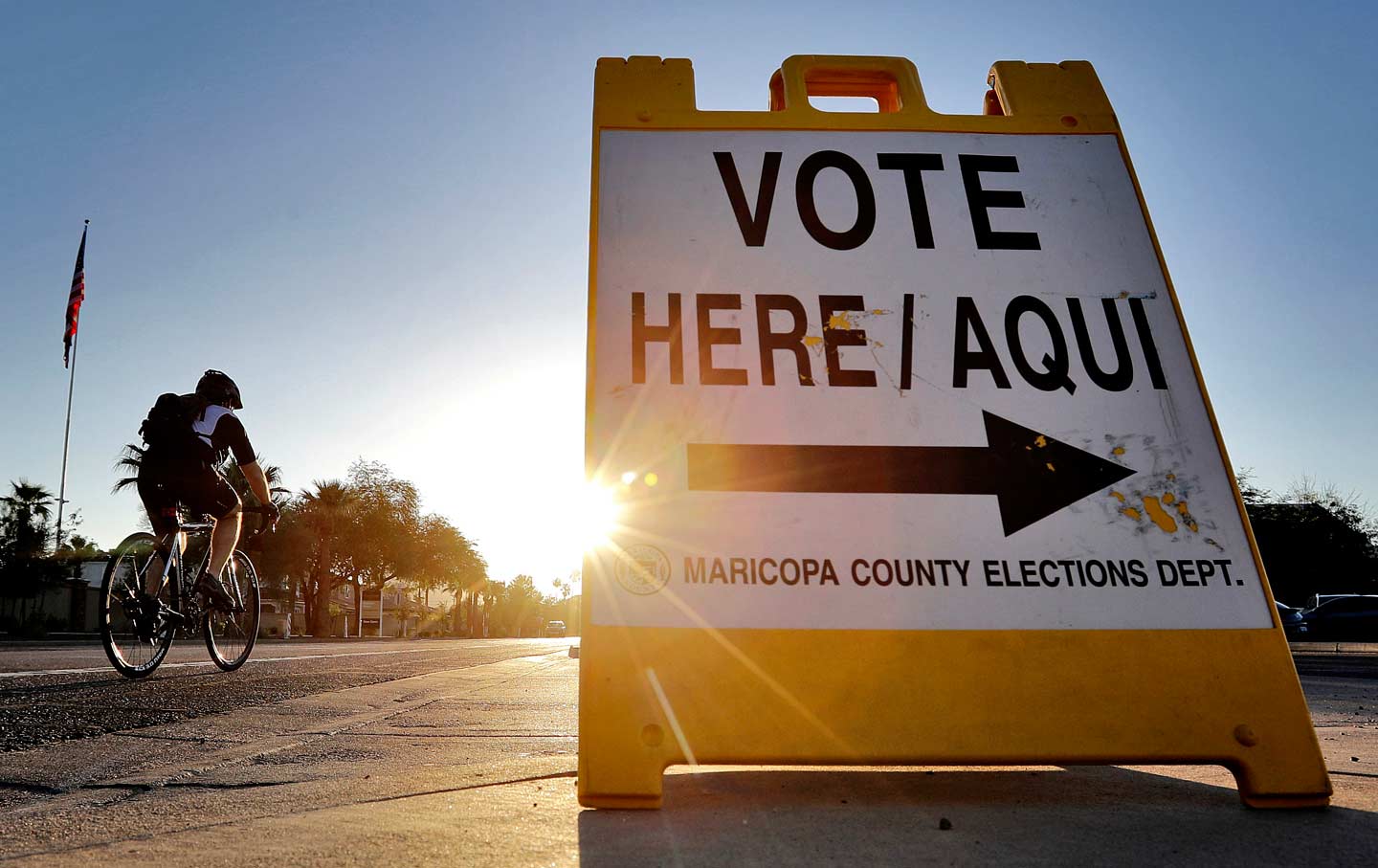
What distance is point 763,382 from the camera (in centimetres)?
204

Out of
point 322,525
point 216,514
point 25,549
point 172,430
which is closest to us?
point 172,430

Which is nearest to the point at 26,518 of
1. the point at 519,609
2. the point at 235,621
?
the point at 235,621

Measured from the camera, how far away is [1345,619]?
2377cm

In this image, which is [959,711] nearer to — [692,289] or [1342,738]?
[692,289]

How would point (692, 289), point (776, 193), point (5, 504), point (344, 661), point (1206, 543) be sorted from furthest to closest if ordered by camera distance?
point (5, 504) → point (344, 661) → point (776, 193) → point (692, 289) → point (1206, 543)

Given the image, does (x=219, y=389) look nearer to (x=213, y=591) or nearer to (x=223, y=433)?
(x=223, y=433)

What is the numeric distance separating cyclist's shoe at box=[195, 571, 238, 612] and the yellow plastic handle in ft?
16.5

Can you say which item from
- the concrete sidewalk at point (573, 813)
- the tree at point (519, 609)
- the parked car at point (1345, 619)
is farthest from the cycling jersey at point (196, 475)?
the tree at point (519, 609)

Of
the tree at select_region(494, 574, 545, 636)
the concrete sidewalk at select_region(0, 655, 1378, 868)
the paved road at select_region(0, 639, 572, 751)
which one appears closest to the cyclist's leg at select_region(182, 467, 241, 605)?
the paved road at select_region(0, 639, 572, 751)

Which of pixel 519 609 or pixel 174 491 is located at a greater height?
pixel 519 609

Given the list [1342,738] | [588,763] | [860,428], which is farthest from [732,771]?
[1342,738]

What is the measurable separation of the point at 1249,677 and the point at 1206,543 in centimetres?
31

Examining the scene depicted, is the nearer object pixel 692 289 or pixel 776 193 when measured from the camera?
pixel 692 289

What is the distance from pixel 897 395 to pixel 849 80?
1202 mm
